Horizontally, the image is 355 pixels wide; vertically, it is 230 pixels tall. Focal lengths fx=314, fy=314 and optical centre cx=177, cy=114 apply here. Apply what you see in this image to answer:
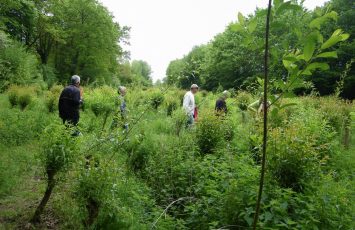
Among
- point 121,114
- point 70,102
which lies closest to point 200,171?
point 121,114

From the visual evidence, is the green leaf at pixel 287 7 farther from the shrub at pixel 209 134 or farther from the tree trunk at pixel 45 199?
the shrub at pixel 209 134

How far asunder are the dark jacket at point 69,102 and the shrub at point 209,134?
120 inches

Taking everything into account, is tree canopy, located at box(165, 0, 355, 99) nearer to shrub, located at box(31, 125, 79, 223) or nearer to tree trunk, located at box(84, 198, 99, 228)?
shrub, located at box(31, 125, 79, 223)

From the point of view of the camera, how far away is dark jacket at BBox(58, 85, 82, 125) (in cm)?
750

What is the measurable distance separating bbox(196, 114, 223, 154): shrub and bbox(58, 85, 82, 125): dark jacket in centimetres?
305

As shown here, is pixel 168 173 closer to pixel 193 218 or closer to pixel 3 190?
pixel 193 218

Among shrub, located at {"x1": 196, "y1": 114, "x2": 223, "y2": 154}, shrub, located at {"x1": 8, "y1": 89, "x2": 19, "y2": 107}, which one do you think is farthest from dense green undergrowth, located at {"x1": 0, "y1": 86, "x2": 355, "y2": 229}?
shrub, located at {"x1": 8, "y1": 89, "x2": 19, "y2": 107}

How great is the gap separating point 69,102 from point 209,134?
11.4 ft

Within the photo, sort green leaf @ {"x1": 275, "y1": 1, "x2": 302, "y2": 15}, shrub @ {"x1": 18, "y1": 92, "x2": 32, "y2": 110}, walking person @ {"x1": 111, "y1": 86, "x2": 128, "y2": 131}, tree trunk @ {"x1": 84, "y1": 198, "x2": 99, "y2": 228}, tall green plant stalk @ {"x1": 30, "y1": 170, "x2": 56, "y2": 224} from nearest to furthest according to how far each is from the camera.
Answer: green leaf @ {"x1": 275, "y1": 1, "x2": 302, "y2": 15}, tree trunk @ {"x1": 84, "y1": 198, "x2": 99, "y2": 228}, tall green plant stalk @ {"x1": 30, "y1": 170, "x2": 56, "y2": 224}, walking person @ {"x1": 111, "y1": 86, "x2": 128, "y2": 131}, shrub @ {"x1": 18, "y1": 92, "x2": 32, "y2": 110}

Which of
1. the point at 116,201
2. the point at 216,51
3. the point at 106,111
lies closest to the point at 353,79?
the point at 216,51

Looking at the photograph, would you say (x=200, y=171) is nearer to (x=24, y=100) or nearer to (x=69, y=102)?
(x=69, y=102)

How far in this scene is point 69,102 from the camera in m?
7.54

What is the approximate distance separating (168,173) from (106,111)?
5.82 m

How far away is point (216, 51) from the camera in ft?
150
